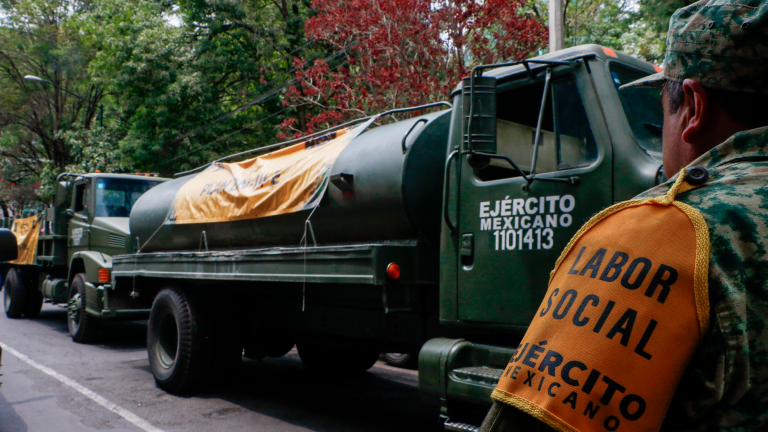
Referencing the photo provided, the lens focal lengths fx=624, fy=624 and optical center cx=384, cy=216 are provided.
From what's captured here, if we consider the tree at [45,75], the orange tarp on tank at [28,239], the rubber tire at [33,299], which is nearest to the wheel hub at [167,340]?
the orange tarp on tank at [28,239]

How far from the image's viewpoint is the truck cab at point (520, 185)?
3.32 m

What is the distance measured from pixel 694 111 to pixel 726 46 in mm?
117

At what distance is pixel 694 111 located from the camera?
107 centimetres

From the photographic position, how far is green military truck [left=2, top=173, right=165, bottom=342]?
31.3ft

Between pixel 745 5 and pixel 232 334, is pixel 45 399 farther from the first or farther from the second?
pixel 745 5

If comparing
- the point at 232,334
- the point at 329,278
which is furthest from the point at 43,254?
the point at 329,278

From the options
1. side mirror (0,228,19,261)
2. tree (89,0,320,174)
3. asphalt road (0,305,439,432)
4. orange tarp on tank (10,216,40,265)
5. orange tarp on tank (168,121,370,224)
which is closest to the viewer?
side mirror (0,228,19,261)

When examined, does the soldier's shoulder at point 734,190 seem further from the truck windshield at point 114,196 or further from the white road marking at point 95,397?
the truck windshield at point 114,196

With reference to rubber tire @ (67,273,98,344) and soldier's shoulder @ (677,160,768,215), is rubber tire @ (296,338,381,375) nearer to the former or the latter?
rubber tire @ (67,273,98,344)

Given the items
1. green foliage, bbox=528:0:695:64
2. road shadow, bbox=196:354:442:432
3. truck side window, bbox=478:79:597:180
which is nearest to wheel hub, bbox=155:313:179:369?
road shadow, bbox=196:354:442:432

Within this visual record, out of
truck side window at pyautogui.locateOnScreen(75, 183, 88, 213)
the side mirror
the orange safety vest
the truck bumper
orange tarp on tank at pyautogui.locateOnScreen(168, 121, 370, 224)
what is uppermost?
truck side window at pyautogui.locateOnScreen(75, 183, 88, 213)

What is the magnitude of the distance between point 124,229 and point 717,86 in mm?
9949

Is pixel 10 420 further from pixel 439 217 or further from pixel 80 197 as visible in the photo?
pixel 80 197

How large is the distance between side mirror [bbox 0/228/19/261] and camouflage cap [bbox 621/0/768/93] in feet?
14.2
